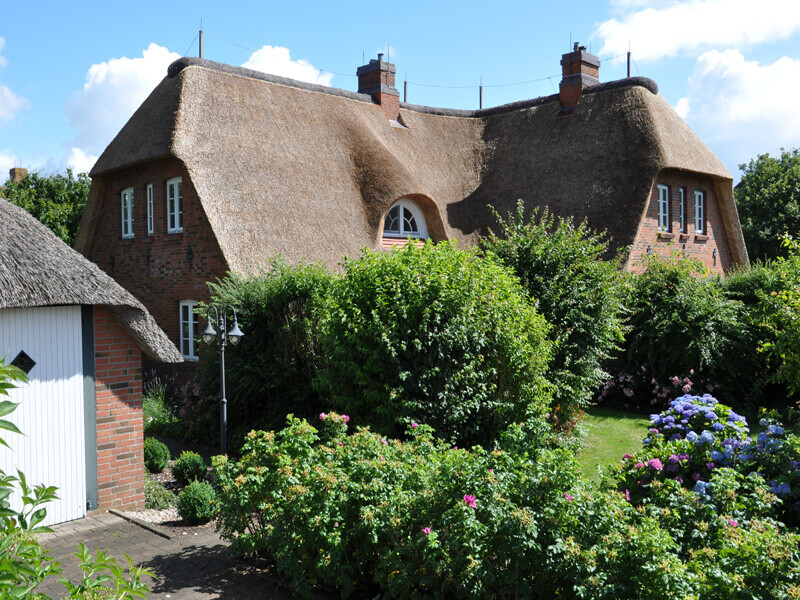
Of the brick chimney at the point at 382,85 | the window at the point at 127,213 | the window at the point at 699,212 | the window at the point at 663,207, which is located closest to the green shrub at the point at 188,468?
the window at the point at 127,213

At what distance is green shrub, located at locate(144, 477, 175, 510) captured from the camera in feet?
28.9

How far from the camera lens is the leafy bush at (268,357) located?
11.5 metres

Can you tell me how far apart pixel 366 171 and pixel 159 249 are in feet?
17.0

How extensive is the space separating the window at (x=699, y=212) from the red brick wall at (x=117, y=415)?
15.6 meters

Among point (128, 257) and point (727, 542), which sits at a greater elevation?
point (128, 257)

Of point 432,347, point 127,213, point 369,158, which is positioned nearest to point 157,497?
point 432,347

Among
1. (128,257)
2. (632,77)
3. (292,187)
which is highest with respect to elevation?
(632,77)

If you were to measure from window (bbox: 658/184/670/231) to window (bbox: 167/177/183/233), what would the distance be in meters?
11.7

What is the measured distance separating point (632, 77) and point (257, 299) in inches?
491

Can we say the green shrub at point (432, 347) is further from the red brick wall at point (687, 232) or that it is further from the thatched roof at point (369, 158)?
the red brick wall at point (687, 232)

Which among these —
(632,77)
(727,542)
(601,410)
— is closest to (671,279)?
(601,410)

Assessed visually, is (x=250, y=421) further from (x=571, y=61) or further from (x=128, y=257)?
(x=571, y=61)

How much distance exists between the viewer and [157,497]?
896cm

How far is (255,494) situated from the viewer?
6398 mm
